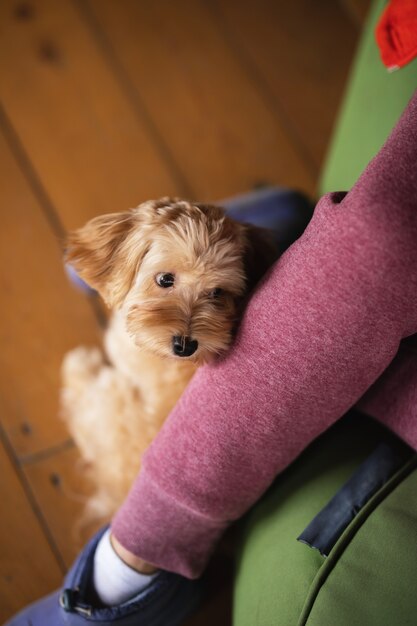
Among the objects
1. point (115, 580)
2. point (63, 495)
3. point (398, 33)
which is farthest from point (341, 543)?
point (398, 33)

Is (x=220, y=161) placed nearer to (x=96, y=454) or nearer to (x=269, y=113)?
(x=269, y=113)

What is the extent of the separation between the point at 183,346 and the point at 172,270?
0.13 m

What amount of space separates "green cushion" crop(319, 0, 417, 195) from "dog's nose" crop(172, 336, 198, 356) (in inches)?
21.2

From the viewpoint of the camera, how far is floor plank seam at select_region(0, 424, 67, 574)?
4.00 feet

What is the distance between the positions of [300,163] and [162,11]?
73 centimetres

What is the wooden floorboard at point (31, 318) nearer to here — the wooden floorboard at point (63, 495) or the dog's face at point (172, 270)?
the wooden floorboard at point (63, 495)

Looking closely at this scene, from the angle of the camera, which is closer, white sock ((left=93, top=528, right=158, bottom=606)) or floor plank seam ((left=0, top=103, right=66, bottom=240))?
white sock ((left=93, top=528, right=158, bottom=606))

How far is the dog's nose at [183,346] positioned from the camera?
2.64ft

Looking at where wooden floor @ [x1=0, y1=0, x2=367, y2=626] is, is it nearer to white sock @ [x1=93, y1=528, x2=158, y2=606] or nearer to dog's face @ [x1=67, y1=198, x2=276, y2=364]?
white sock @ [x1=93, y1=528, x2=158, y2=606]

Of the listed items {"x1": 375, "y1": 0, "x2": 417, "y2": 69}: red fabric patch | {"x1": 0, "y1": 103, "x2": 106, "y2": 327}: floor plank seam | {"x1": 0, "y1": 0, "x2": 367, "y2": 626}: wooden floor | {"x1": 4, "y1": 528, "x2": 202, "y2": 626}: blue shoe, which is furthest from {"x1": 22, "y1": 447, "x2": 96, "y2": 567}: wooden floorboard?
{"x1": 375, "y1": 0, "x2": 417, "y2": 69}: red fabric patch

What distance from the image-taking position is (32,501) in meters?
1.26

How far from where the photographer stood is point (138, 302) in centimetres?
88

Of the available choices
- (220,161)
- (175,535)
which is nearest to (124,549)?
(175,535)

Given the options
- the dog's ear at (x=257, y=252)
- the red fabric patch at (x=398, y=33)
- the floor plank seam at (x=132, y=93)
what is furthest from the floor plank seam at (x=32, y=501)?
the red fabric patch at (x=398, y=33)
